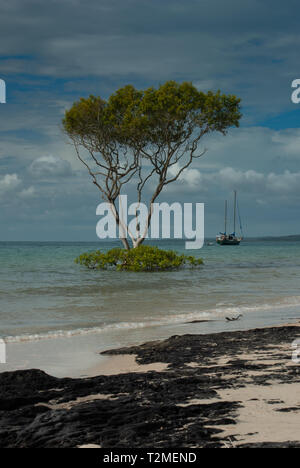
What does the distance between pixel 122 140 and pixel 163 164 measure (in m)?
2.82

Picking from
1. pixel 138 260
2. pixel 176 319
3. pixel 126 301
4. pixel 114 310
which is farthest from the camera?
pixel 138 260

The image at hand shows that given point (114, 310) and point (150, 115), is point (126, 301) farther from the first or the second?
point (150, 115)

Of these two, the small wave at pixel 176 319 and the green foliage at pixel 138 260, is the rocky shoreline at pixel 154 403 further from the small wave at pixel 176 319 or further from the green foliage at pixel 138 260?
the green foliage at pixel 138 260

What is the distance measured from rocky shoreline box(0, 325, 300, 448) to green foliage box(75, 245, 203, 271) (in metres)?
20.6

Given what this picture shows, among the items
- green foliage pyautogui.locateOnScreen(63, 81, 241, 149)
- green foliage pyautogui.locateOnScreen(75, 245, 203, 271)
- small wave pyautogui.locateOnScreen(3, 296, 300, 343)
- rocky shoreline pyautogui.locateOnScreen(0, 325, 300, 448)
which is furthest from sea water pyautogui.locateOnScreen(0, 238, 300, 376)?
green foliage pyautogui.locateOnScreen(63, 81, 241, 149)

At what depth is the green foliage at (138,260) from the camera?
1126 inches

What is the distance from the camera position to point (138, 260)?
28625mm

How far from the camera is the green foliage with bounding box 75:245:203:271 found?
28609 millimetres

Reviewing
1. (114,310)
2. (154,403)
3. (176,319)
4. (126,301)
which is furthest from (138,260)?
(154,403)

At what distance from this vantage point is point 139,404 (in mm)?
5020

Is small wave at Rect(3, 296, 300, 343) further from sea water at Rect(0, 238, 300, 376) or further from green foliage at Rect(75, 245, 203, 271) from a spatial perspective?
green foliage at Rect(75, 245, 203, 271)

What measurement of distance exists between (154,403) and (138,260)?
23.6 meters

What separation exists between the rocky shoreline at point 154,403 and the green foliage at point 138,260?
811 inches

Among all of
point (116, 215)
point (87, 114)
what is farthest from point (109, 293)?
point (87, 114)
